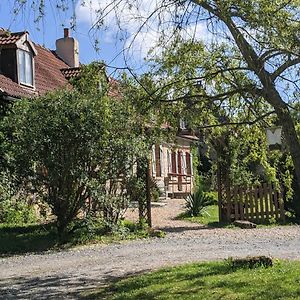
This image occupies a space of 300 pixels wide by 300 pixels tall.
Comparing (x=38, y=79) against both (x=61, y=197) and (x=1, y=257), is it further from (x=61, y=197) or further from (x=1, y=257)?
(x=1, y=257)

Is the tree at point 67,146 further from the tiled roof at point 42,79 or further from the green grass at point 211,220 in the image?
the tiled roof at point 42,79

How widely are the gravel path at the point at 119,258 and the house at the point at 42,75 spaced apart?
2.29m

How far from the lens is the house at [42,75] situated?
2125cm

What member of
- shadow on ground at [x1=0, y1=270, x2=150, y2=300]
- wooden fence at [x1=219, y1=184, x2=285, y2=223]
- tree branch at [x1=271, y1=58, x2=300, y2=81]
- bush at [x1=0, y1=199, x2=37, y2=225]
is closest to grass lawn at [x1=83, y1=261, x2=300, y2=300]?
shadow on ground at [x1=0, y1=270, x2=150, y2=300]

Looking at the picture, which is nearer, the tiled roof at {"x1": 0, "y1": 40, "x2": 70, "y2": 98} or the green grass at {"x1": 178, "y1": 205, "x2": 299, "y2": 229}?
the green grass at {"x1": 178, "y1": 205, "x2": 299, "y2": 229}

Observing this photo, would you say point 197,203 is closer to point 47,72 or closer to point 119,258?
point 47,72

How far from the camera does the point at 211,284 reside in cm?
820

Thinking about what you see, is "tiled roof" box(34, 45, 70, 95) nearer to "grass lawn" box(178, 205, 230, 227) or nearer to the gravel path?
"grass lawn" box(178, 205, 230, 227)

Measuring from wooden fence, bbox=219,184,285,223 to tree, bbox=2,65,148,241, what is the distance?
562cm

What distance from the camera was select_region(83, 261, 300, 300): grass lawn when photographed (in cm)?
755

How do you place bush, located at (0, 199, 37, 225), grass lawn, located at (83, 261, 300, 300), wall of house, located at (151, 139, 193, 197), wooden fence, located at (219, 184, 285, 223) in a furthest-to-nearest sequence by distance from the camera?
wall of house, located at (151, 139, 193, 197) < wooden fence, located at (219, 184, 285, 223) < bush, located at (0, 199, 37, 225) < grass lawn, located at (83, 261, 300, 300)

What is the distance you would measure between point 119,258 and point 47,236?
148 inches

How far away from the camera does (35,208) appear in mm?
17938

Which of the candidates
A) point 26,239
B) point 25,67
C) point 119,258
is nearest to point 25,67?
point 25,67
